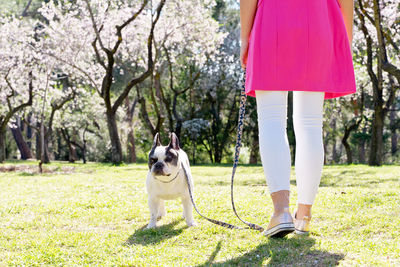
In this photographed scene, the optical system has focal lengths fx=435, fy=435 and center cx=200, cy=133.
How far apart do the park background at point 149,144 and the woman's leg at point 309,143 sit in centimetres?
36

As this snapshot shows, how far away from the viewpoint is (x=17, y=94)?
78.6 feet

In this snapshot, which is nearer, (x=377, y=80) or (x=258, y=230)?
(x=258, y=230)

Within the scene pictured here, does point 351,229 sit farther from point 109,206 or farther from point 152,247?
point 109,206

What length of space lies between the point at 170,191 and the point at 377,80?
1514 cm

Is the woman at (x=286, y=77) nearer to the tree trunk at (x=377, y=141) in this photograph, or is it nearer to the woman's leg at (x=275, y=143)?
the woman's leg at (x=275, y=143)

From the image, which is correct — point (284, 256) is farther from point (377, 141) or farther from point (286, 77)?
point (377, 141)

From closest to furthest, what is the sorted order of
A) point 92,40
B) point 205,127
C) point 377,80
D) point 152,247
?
1. point 152,247
2. point 377,80
3. point 92,40
4. point 205,127

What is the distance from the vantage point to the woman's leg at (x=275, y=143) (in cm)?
300

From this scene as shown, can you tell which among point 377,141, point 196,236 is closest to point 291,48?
point 196,236

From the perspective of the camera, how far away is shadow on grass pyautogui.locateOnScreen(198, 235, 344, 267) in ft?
8.68

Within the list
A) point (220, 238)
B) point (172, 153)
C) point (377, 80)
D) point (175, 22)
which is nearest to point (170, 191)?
point (172, 153)

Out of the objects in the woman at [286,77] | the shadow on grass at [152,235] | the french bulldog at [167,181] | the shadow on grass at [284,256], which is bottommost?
the shadow on grass at [152,235]

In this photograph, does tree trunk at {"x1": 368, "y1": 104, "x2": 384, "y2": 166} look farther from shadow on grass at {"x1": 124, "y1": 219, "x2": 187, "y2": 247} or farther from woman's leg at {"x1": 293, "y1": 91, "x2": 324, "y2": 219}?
woman's leg at {"x1": 293, "y1": 91, "x2": 324, "y2": 219}

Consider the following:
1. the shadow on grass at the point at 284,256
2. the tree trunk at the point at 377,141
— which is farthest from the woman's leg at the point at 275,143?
the tree trunk at the point at 377,141
